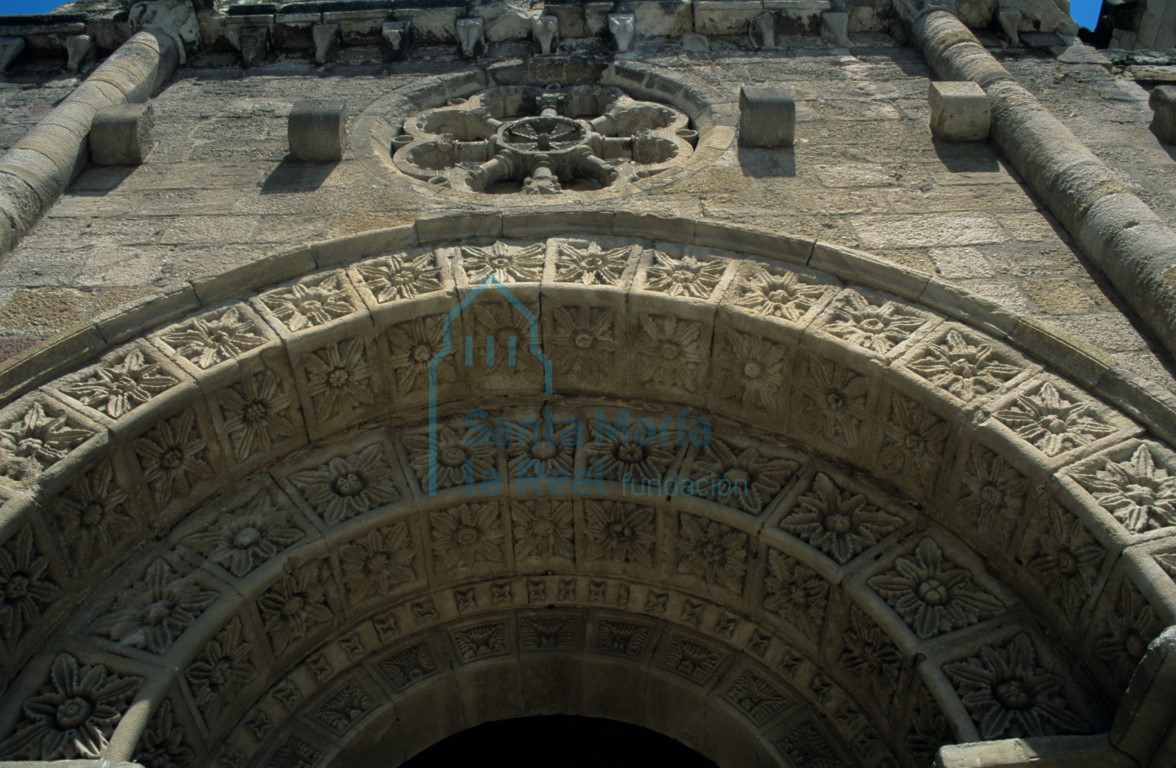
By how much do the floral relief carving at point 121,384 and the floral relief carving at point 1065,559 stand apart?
12.5 feet

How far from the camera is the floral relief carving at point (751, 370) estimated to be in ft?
17.9

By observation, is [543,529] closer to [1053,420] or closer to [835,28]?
[1053,420]

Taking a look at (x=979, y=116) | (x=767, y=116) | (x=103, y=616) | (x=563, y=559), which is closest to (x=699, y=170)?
(x=767, y=116)

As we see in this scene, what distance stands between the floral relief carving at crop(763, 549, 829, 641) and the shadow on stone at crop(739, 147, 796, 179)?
2.41m

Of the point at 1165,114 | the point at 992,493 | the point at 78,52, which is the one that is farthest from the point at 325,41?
the point at 992,493

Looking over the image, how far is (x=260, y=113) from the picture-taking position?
7.70 meters

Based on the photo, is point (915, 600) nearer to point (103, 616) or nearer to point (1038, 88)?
point (103, 616)

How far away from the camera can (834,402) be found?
5.38 m

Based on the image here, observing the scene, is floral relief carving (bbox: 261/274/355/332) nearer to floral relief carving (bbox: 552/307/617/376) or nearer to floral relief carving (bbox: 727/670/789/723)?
floral relief carving (bbox: 552/307/617/376)

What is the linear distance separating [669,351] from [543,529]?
3.70 feet

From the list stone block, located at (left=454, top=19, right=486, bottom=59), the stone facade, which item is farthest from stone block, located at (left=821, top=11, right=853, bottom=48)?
stone block, located at (left=454, top=19, right=486, bottom=59)

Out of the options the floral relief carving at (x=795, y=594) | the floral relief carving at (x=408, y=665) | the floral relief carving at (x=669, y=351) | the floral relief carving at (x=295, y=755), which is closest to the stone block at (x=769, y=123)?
the floral relief carving at (x=669, y=351)

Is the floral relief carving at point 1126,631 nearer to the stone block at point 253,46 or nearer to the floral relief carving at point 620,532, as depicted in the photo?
the floral relief carving at point 620,532

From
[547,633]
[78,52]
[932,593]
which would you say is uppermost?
[78,52]
